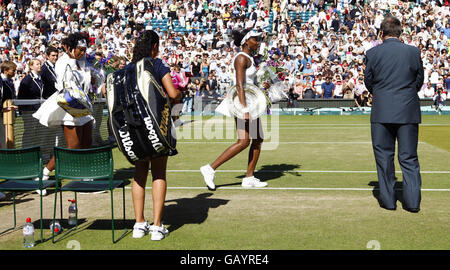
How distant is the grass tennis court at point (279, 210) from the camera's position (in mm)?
5926

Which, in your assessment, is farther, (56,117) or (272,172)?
(272,172)

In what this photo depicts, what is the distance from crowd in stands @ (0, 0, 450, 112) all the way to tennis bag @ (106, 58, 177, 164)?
18797 millimetres

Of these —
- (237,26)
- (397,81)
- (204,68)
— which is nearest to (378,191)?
(397,81)

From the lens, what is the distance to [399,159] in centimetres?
730

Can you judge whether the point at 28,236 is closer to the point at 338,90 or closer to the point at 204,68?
the point at 338,90

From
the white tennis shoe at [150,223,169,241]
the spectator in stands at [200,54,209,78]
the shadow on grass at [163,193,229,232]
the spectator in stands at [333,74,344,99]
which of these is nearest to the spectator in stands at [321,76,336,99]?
the spectator in stands at [333,74,344,99]

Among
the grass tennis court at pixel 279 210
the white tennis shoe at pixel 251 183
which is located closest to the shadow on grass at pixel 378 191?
the grass tennis court at pixel 279 210

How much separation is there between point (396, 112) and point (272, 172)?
3.67 m

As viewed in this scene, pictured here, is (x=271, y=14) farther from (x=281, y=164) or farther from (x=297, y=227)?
(x=297, y=227)

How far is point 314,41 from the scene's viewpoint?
31.7 metres

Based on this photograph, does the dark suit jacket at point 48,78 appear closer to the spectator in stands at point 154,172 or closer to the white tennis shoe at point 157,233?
the spectator in stands at point 154,172

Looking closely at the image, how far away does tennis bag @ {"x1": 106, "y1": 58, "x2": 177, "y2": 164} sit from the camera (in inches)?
223

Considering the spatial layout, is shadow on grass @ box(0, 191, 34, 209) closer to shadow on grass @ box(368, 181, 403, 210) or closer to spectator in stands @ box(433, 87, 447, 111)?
shadow on grass @ box(368, 181, 403, 210)
